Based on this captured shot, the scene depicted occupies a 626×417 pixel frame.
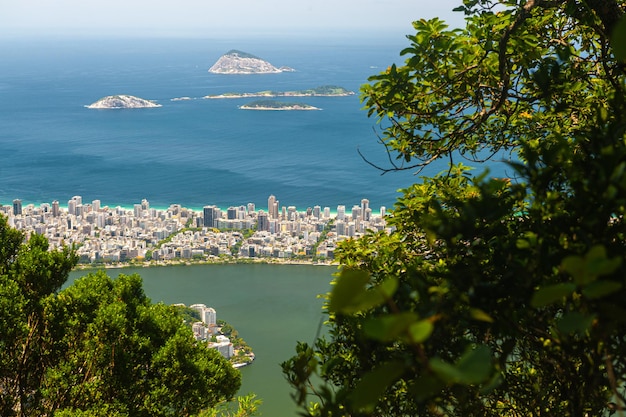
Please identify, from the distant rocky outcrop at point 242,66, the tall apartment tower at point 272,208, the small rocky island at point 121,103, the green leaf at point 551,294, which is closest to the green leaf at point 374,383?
the green leaf at point 551,294

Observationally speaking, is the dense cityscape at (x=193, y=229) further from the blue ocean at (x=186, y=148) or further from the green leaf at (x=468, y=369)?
the green leaf at (x=468, y=369)

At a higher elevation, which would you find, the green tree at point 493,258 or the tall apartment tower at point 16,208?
the green tree at point 493,258

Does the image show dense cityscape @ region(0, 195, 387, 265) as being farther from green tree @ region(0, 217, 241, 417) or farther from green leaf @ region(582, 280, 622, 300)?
green leaf @ region(582, 280, 622, 300)

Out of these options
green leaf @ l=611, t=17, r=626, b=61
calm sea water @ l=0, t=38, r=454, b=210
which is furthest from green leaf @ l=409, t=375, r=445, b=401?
calm sea water @ l=0, t=38, r=454, b=210

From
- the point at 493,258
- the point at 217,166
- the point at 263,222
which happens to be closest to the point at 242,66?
the point at 217,166

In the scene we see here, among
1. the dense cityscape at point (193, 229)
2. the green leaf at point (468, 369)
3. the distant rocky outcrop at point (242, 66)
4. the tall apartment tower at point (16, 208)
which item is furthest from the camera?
the distant rocky outcrop at point (242, 66)

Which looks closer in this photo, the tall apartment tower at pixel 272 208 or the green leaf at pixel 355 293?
the green leaf at pixel 355 293
